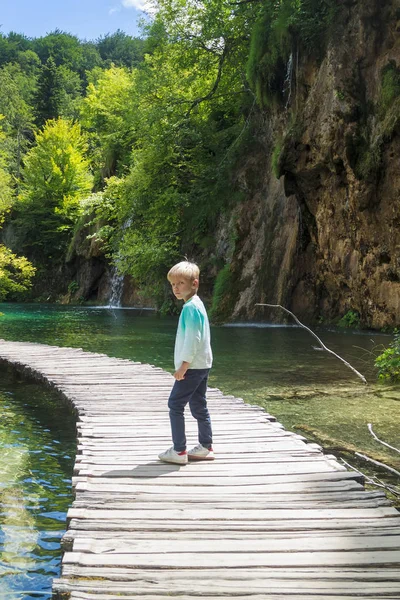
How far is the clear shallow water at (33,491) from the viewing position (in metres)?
4.33

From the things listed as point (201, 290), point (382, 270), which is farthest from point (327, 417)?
point (201, 290)

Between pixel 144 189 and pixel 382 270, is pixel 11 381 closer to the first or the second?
pixel 382 270

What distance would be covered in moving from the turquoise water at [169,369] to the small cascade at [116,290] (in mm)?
18367

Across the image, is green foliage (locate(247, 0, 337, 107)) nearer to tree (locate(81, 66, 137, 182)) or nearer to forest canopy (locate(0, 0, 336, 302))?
forest canopy (locate(0, 0, 336, 302))

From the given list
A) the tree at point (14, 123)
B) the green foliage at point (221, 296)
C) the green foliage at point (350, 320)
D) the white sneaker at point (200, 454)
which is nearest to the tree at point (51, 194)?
the tree at point (14, 123)

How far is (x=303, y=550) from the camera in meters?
3.79

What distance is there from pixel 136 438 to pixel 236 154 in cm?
2449

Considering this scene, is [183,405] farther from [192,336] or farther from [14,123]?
[14,123]

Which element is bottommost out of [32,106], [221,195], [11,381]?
[11,381]

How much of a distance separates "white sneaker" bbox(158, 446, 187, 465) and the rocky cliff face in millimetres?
15701

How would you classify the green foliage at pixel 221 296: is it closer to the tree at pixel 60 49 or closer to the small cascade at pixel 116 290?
the small cascade at pixel 116 290

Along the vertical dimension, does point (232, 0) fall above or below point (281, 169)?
above

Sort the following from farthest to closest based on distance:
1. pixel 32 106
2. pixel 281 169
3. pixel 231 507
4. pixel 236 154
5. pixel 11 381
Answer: pixel 32 106
pixel 236 154
pixel 281 169
pixel 11 381
pixel 231 507

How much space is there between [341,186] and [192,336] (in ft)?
57.9
